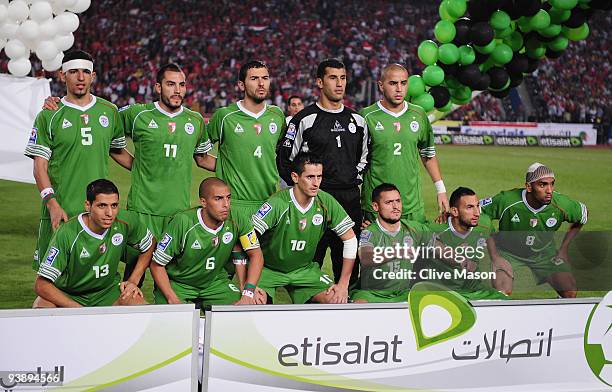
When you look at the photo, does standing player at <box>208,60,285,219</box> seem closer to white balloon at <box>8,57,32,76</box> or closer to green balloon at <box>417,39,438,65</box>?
green balloon at <box>417,39,438,65</box>

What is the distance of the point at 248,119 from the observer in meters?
5.54

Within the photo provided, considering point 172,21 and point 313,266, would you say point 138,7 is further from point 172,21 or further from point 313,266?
point 313,266

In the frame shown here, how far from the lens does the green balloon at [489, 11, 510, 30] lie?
6902 mm

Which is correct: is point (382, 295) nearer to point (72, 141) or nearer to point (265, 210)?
point (265, 210)

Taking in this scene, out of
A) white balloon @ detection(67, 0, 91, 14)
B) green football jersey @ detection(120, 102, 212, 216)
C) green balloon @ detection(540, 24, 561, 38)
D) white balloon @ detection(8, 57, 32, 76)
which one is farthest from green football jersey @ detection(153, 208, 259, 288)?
white balloon @ detection(67, 0, 91, 14)

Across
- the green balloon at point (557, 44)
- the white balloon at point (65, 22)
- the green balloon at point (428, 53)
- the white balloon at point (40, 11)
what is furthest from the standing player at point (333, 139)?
the white balloon at point (65, 22)

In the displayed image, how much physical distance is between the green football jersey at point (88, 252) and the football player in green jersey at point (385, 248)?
1.38 metres

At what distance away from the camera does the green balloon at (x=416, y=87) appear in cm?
680

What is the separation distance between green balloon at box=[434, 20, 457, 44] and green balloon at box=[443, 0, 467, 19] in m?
0.10

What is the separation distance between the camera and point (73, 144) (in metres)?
5.43

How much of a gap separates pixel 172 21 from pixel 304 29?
5.00m

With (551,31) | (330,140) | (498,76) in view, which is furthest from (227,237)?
(551,31)

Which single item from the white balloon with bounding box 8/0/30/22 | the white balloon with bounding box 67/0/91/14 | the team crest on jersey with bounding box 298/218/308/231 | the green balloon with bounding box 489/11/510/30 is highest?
the white balloon with bounding box 67/0/91/14

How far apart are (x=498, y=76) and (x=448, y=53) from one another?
614mm
